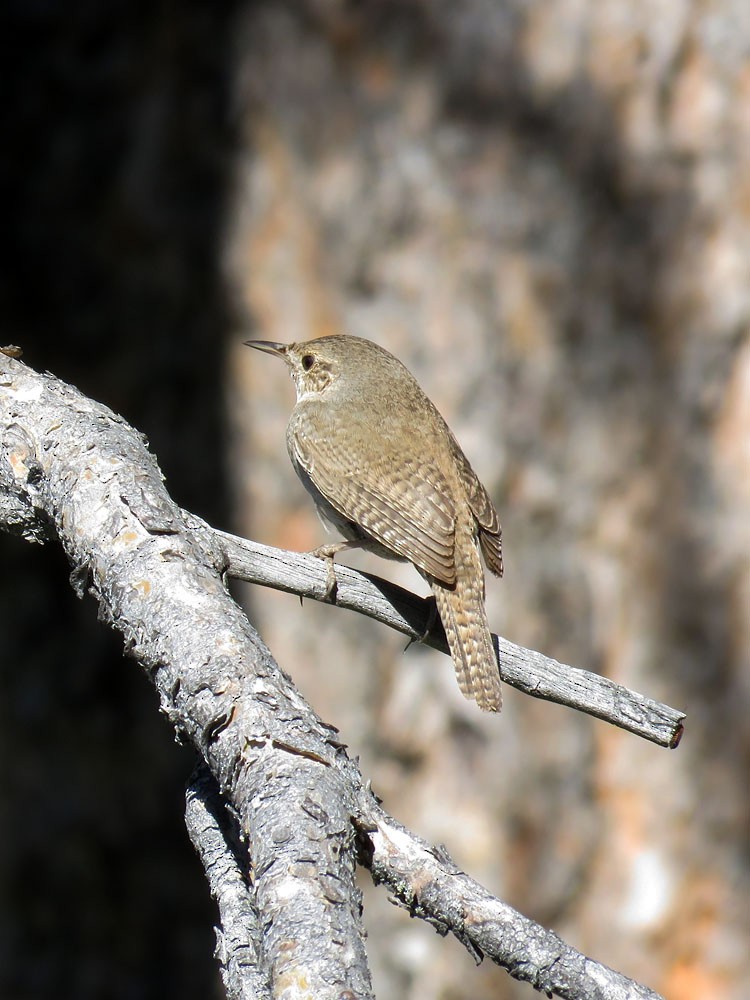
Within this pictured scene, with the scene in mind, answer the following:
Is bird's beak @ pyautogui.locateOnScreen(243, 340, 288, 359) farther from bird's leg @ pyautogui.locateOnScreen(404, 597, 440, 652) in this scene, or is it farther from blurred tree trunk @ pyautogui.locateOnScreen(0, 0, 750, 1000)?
bird's leg @ pyautogui.locateOnScreen(404, 597, 440, 652)

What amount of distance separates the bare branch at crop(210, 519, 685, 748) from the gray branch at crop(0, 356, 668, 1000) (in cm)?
11

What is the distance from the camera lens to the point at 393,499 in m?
3.21

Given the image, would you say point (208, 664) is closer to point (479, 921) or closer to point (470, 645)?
point (479, 921)

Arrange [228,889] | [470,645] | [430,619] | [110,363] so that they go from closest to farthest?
1. [228,889]
2. [470,645]
3. [430,619]
4. [110,363]

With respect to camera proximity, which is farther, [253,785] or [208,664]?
[208,664]

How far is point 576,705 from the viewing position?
7.09 feet

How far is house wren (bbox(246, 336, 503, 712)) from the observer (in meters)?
2.96

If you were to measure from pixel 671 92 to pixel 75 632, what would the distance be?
10.2 feet

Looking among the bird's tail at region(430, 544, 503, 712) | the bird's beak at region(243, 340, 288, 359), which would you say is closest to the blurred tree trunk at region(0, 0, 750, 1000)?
the bird's beak at region(243, 340, 288, 359)

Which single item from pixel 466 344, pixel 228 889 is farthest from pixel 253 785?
pixel 466 344

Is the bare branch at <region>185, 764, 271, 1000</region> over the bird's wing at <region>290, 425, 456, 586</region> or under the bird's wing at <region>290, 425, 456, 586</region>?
under

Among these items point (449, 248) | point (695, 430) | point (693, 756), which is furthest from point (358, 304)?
point (693, 756)

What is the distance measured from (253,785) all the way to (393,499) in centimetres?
179

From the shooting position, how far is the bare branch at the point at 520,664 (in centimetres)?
210
